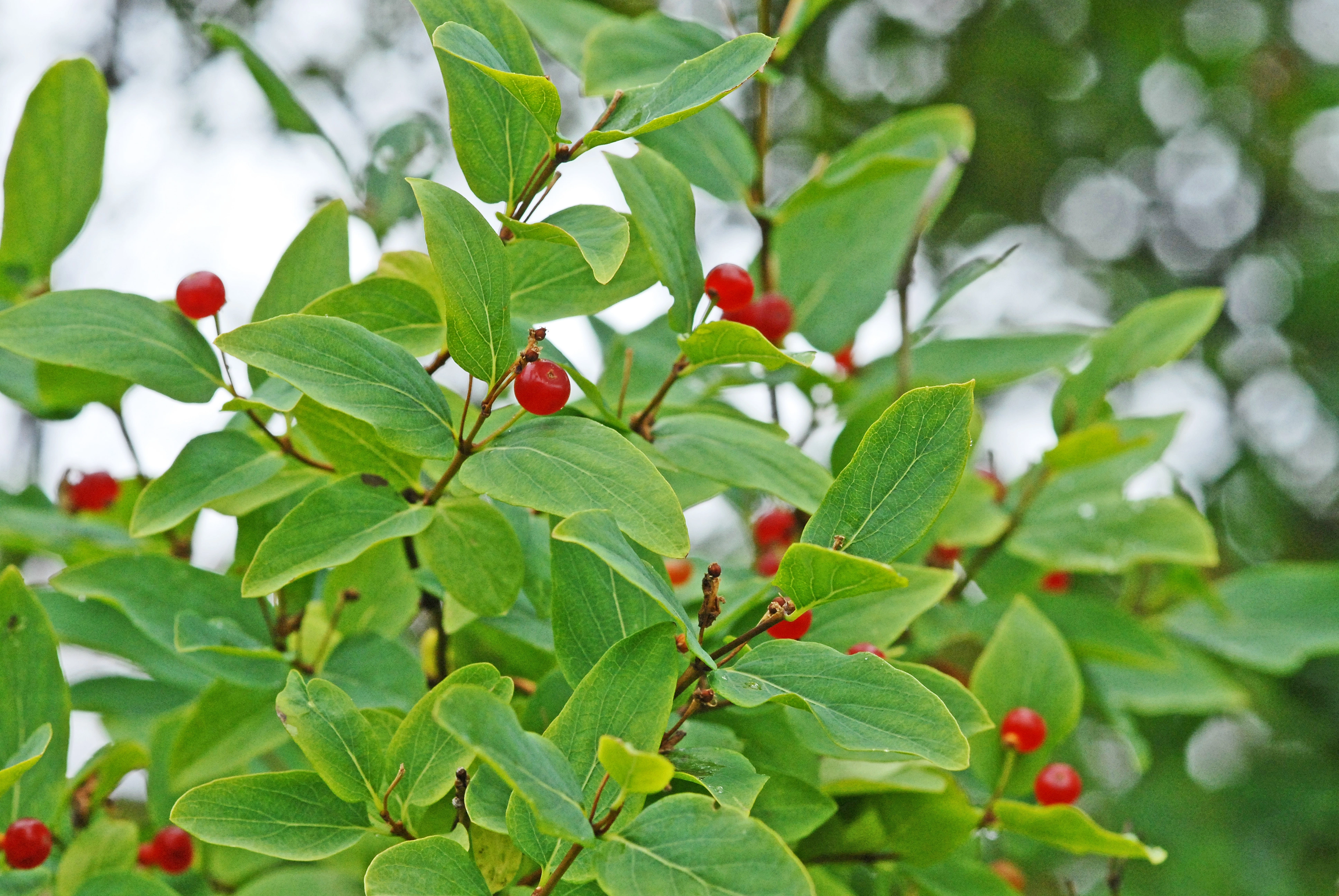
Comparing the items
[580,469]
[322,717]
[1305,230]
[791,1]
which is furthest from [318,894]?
[1305,230]

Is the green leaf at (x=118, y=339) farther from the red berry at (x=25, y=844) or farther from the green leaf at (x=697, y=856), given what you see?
the green leaf at (x=697, y=856)

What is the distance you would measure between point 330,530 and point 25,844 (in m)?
0.34

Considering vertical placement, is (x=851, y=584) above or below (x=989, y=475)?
above

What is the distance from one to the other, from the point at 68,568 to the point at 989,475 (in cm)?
89

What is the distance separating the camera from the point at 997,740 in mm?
884

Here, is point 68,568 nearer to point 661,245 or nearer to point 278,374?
point 278,374

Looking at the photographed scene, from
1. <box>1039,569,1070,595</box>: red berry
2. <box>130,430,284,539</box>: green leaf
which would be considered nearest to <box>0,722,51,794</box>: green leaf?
<box>130,430,284,539</box>: green leaf

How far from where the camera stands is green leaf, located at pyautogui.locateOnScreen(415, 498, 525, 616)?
0.65 metres

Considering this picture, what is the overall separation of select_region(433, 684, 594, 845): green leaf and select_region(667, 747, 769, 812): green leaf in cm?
6

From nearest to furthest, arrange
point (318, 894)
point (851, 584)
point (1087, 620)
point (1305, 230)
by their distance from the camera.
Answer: point (851, 584) → point (318, 894) → point (1087, 620) → point (1305, 230)

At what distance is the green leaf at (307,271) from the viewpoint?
0.76 metres

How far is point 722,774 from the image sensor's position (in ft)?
1.85

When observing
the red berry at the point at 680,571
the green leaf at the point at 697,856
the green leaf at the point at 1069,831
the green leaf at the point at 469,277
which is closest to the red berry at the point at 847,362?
the red berry at the point at 680,571

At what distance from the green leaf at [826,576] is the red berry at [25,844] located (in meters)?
0.55
